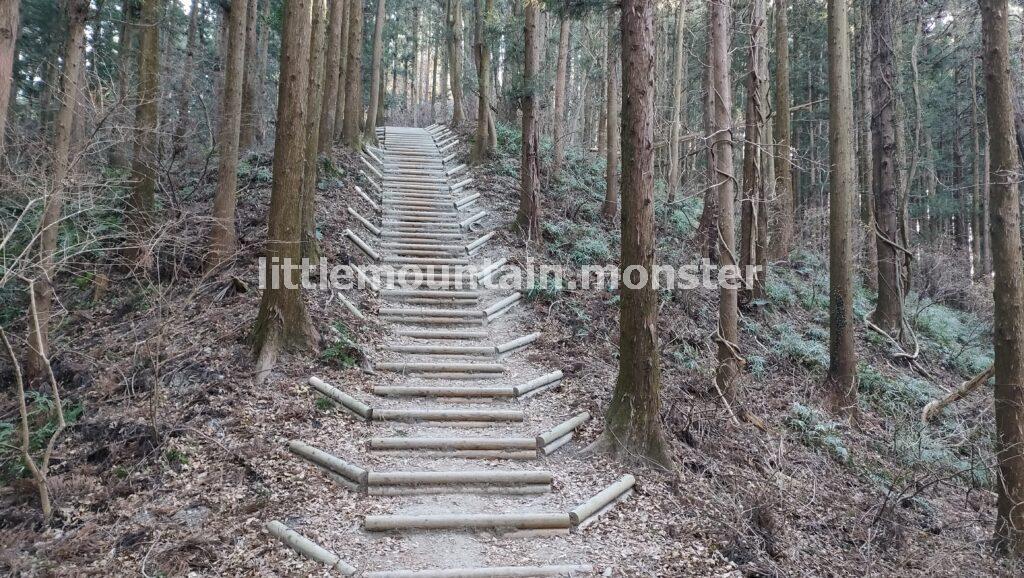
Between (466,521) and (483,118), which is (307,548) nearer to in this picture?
(466,521)

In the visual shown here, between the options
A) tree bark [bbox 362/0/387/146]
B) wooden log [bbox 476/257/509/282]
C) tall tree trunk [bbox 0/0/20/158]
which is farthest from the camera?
tree bark [bbox 362/0/387/146]

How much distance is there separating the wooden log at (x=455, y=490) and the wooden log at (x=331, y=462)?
150 mm

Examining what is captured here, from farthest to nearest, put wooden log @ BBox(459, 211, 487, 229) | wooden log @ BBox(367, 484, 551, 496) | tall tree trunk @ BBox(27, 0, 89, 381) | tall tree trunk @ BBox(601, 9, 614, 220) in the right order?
tall tree trunk @ BBox(601, 9, 614, 220) < wooden log @ BBox(459, 211, 487, 229) < tall tree trunk @ BBox(27, 0, 89, 381) < wooden log @ BBox(367, 484, 551, 496)

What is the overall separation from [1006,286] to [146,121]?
11.4 metres

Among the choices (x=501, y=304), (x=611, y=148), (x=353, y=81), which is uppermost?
(x=353, y=81)

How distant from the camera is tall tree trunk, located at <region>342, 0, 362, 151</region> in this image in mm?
15398

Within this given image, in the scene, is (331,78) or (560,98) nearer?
(331,78)

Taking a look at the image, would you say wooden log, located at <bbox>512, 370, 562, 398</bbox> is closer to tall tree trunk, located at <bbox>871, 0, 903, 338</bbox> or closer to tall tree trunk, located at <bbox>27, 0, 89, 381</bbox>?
tall tree trunk, located at <bbox>27, 0, 89, 381</bbox>

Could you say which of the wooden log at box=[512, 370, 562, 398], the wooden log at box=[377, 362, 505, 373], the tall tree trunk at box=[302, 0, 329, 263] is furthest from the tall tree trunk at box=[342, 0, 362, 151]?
the wooden log at box=[512, 370, 562, 398]

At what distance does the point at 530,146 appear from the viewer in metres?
11.6

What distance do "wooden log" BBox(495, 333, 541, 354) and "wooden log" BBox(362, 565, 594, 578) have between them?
4.02 m

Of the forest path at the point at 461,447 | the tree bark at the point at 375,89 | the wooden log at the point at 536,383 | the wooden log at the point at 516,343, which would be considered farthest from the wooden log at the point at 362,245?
the tree bark at the point at 375,89

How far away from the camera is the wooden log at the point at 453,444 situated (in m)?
5.48

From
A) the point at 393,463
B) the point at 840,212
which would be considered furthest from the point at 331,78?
the point at 840,212
